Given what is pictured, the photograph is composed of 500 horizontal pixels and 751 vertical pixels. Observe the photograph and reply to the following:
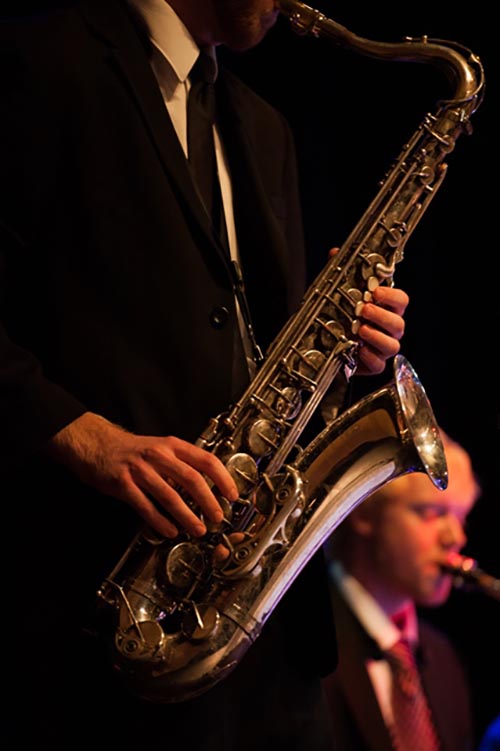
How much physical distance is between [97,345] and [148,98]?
0.49 meters

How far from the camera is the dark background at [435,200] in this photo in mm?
3688

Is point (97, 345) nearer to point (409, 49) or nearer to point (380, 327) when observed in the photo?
point (380, 327)

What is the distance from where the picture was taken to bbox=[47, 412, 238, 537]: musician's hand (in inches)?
63.0

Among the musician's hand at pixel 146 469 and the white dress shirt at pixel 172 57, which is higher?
the white dress shirt at pixel 172 57

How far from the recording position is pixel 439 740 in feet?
10.6

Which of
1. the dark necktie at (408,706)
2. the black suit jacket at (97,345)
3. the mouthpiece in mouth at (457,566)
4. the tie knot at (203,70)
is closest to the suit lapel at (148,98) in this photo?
the black suit jacket at (97,345)

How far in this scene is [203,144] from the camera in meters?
2.04

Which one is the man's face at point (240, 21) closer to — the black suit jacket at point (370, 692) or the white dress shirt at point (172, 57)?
the white dress shirt at point (172, 57)

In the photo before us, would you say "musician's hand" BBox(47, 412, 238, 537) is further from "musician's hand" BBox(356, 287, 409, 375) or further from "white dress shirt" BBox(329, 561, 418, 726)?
"white dress shirt" BBox(329, 561, 418, 726)

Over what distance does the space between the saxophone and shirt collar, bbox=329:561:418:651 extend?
4.12 ft

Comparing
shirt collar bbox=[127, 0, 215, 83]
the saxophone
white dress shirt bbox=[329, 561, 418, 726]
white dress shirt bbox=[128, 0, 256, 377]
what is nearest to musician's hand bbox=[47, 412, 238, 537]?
the saxophone

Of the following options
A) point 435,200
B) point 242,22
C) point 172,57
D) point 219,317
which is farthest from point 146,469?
point 435,200

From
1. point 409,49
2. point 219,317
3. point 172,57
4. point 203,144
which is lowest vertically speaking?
point 219,317

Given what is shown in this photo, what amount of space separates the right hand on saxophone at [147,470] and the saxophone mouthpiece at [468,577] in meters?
1.91
